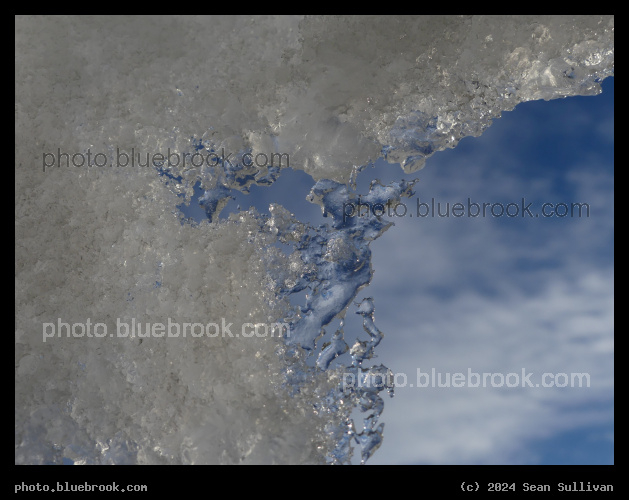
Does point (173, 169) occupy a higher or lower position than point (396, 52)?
lower

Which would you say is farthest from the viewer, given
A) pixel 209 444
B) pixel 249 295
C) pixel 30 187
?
pixel 30 187

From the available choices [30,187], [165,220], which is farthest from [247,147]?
[30,187]

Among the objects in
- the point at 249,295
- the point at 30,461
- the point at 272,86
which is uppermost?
the point at 272,86

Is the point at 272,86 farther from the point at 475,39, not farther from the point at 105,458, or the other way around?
the point at 105,458

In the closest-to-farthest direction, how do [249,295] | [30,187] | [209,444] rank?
[209,444] → [249,295] → [30,187]

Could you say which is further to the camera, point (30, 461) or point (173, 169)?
point (173, 169)

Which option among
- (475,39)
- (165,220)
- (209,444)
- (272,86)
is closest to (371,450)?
(209,444)

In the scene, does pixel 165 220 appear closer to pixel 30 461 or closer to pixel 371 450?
pixel 30 461
